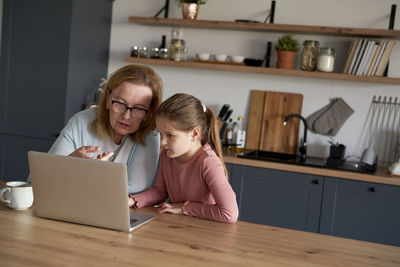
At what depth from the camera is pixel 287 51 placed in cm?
345

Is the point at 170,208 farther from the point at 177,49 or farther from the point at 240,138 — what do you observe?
the point at 177,49

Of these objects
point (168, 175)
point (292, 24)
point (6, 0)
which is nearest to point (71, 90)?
point (6, 0)

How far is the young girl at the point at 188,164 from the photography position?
1.65m

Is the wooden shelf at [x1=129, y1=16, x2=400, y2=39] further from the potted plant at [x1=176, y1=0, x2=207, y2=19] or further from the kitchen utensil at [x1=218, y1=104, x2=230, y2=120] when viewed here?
the kitchen utensil at [x1=218, y1=104, x2=230, y2=120]

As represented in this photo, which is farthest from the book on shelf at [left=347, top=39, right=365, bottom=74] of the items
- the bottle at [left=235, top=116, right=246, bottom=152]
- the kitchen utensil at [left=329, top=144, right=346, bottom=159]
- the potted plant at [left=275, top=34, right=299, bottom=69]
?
the bottle at [left=235, top=116, right=246, bottom=152]

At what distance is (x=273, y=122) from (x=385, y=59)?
37.0 inches

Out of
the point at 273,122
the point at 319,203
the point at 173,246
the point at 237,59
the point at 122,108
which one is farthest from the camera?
the point at 273,122

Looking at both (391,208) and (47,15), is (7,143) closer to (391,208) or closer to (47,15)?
(47,15)

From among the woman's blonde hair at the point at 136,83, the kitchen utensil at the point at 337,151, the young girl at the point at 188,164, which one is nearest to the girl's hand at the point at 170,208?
the young girl at the point at 188,164

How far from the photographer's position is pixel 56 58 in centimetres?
357

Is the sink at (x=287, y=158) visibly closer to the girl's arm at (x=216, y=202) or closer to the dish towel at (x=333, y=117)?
the dish towel at (x=333, y=117)

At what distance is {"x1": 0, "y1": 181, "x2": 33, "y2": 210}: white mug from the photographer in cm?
148

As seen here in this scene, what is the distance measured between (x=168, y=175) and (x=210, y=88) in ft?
6.81

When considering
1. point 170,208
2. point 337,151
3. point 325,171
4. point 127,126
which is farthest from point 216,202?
point 337,151
